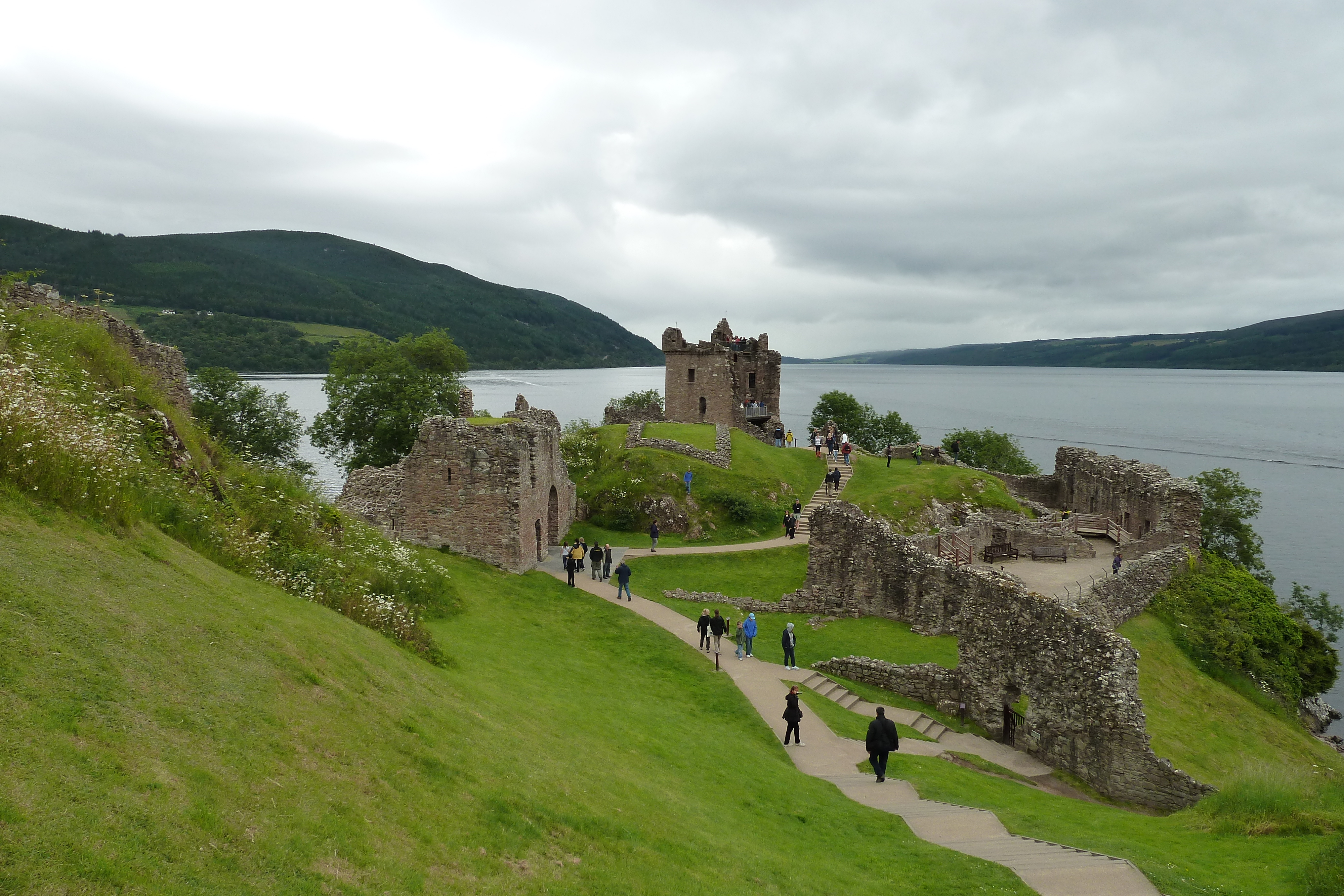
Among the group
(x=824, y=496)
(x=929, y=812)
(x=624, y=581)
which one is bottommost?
(x=929, y=812)

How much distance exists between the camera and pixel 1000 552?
3666 cm

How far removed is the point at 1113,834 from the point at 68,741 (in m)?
16.7

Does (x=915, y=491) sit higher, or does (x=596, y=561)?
(x=915, y=491)

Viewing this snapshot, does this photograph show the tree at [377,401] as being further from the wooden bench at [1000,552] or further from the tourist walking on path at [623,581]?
the wooden bench at [1000,552]

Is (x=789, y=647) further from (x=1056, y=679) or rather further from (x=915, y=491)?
(x=915, y=491)

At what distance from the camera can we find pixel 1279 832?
13703 mm

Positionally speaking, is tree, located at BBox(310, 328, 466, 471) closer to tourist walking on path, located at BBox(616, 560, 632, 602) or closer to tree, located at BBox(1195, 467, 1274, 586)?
tourist walking on path, located at BBox(616, 560, 632, 602)

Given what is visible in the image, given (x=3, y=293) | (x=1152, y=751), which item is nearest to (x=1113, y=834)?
(x=1152, y=751)

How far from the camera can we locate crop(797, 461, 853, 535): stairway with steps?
4122 cm

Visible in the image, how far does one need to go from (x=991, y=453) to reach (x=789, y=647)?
63418 mm

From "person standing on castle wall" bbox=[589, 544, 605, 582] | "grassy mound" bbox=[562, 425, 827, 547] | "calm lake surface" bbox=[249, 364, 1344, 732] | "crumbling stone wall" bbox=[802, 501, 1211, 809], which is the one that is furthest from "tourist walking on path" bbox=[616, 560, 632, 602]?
"calm lake surface" bbox=[249, 364, 1344, 732]

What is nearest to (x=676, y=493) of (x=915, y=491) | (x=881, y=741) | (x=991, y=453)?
(x=915, y=491)

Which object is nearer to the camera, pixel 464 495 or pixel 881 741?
pixel 881 741

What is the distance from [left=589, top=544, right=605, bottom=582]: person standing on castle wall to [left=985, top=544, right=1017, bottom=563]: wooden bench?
61.0 ft
